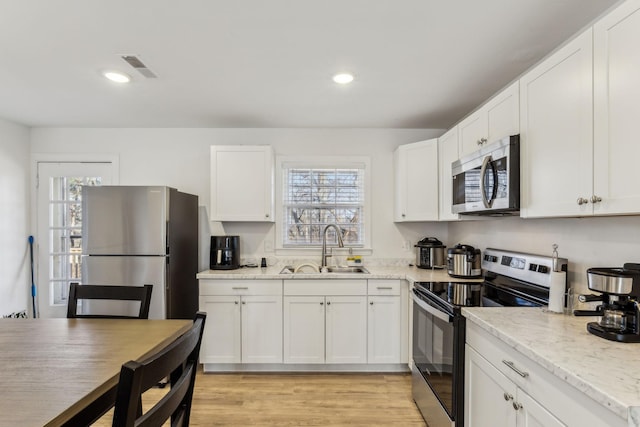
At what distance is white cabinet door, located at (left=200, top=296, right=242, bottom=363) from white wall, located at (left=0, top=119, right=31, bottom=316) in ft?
6.82

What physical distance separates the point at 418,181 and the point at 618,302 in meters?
2.06

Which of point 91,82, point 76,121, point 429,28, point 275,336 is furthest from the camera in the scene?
point 76,121

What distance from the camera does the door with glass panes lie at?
3578 millimetres

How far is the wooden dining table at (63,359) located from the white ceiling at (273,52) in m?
1.52

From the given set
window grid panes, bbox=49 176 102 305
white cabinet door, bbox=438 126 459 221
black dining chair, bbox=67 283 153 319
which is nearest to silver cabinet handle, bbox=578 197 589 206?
white cabinet door, bbox=438 126 459 221

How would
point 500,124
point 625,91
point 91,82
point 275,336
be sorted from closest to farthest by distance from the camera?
point 625,91, point 500,124, point 91,82, point 275,336

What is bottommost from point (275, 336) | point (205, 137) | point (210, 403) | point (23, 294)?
point (210, 403)

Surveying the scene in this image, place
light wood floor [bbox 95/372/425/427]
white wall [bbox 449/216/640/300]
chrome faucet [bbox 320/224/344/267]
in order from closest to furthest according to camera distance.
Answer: white wall [bbox 449/216/640/300]
light wood floor [bbox 95/372/425/427]
chrome faucet [bbox 320/224/344/267]

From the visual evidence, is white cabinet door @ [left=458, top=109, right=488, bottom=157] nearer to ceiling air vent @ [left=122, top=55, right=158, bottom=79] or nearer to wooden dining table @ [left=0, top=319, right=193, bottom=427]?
wooden dining table @ [left=0, top=319, right=193, bottom=427]

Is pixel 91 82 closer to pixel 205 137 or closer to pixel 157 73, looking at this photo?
pixel 157 73

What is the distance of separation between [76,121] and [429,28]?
3488mm

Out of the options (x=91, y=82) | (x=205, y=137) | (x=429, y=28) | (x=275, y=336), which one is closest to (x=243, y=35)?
(x=429, y=28)

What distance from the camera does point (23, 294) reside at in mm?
3486

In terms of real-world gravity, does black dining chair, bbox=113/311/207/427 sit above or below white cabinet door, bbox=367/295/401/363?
above
